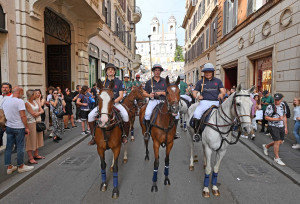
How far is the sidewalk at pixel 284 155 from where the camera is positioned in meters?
4.88

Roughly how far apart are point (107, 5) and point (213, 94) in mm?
15693

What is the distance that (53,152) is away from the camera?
6262mm

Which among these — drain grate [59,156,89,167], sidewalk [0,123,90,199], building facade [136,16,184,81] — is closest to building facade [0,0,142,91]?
sidewalk [0,123,90,199]

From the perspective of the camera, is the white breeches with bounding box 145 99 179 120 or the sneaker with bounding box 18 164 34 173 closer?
the white breeches with bounding box 145 99 179 120

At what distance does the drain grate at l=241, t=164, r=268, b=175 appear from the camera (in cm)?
504

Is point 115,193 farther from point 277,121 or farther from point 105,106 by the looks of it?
point 277,121

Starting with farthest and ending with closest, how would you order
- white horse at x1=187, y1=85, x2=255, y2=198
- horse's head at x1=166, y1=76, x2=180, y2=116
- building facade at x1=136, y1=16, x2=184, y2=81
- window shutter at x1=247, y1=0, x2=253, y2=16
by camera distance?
building facade at x1=136, y1=16, x2=184, y2=81, window shutter at x1=247, y1=0, x2=253, y2=16, white horse at x1=187, y1=85, x2=255, y2=198, horse's head at x1=166, y1=76, x2=180, y2=116

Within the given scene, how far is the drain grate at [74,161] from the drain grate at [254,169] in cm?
458

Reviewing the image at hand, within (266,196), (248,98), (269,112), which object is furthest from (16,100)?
(269,112)

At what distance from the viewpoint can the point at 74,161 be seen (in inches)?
227

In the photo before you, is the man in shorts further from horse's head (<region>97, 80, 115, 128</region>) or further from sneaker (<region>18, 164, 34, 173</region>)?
sneaker (<region>18, 164, 34, 173</region>)

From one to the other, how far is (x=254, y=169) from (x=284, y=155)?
6.00 feet

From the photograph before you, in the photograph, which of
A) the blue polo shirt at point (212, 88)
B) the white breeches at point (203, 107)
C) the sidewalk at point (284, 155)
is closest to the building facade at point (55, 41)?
the white breeches at point (203, 107)

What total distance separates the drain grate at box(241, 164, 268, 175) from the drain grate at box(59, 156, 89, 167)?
4.58 meters
